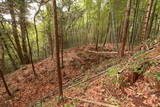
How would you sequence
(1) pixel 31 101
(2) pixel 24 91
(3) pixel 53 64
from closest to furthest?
1. (1) pixel 31 101
2. (2) pixel 24 91
3. (3) pixel 53 64

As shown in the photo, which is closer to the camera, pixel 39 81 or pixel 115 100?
pixel 115 100

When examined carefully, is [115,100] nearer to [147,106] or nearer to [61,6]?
[147,106]

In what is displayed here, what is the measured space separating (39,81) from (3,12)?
4.74m

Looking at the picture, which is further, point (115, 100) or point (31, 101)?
point (31, 101)

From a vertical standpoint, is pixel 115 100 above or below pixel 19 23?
below

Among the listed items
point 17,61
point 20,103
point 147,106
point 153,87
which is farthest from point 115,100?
point 17,61

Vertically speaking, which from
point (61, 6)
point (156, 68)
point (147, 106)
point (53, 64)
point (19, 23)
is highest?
point (61, 6)

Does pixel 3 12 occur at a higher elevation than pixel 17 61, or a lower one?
higher

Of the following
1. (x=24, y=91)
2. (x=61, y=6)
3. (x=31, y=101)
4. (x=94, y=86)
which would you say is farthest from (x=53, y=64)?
(x=94, y=86)

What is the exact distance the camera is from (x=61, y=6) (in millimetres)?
6750

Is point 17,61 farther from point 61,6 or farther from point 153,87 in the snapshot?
point 153,87

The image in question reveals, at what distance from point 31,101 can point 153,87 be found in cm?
565

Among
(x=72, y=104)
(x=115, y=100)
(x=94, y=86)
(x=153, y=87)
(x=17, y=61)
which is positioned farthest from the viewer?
(x=17, y=61)

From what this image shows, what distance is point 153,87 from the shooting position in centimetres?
248
